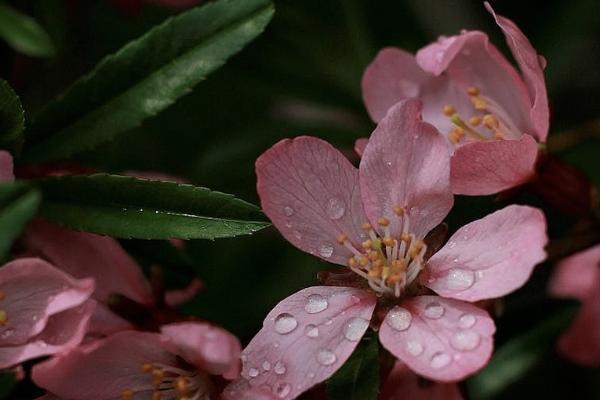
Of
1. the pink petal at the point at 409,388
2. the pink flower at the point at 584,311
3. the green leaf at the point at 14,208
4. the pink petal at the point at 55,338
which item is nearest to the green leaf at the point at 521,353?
the pink flower at the point at 584,311

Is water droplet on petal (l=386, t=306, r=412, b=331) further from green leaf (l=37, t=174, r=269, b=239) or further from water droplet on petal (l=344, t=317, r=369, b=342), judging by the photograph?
green leaf (l=37, t=174, r=269, b=239)

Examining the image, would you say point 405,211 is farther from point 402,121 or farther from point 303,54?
point 303,54

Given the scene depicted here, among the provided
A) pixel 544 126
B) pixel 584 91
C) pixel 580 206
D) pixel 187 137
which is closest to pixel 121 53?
pixel 544 126

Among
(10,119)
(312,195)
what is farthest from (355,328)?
(10,119)

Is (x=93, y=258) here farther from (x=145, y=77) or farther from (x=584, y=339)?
(x=584, y=339)

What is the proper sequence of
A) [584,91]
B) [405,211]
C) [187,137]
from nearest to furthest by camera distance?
[405,211], [187,137], [584,91]
